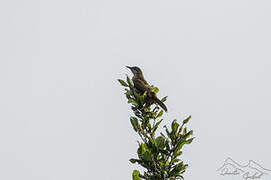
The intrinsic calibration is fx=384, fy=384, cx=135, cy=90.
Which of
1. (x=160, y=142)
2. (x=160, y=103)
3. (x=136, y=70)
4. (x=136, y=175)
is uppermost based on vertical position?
(x=136, y=70)

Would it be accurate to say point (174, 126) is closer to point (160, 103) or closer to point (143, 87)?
point (160, 103)

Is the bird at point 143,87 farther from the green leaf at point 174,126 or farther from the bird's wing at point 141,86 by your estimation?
the green leaf at point 174,126

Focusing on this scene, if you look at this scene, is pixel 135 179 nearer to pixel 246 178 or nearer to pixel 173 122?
pixel 173 122

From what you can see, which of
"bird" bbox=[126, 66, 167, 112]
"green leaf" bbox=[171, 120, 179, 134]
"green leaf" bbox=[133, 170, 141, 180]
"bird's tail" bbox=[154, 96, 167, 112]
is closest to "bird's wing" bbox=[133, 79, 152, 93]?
"bird" bbox=[126, 66, 167, 112]

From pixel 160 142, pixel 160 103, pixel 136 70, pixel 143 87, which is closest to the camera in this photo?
pixel 160 142

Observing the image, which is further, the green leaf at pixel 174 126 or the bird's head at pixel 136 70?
the bird's head at pixel 136 70

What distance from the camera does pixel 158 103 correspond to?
5.99 meters

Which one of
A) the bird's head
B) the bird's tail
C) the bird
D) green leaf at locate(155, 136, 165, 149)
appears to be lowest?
green leaf at locate(155, 136, 165, 149)

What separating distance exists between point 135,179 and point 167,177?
418 millimetres

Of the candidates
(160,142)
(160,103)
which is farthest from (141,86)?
(160,142)

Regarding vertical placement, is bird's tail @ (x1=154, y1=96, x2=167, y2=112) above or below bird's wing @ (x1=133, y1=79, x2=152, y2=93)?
below

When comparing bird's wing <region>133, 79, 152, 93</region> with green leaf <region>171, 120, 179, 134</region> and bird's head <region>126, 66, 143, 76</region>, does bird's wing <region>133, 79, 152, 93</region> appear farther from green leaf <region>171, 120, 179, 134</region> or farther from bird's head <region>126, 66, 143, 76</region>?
green leaf <region>171, 120, 179, 134</region>

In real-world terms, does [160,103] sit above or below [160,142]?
above

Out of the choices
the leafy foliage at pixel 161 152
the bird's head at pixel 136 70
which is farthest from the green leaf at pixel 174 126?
the bird's head at pixel 136 70
